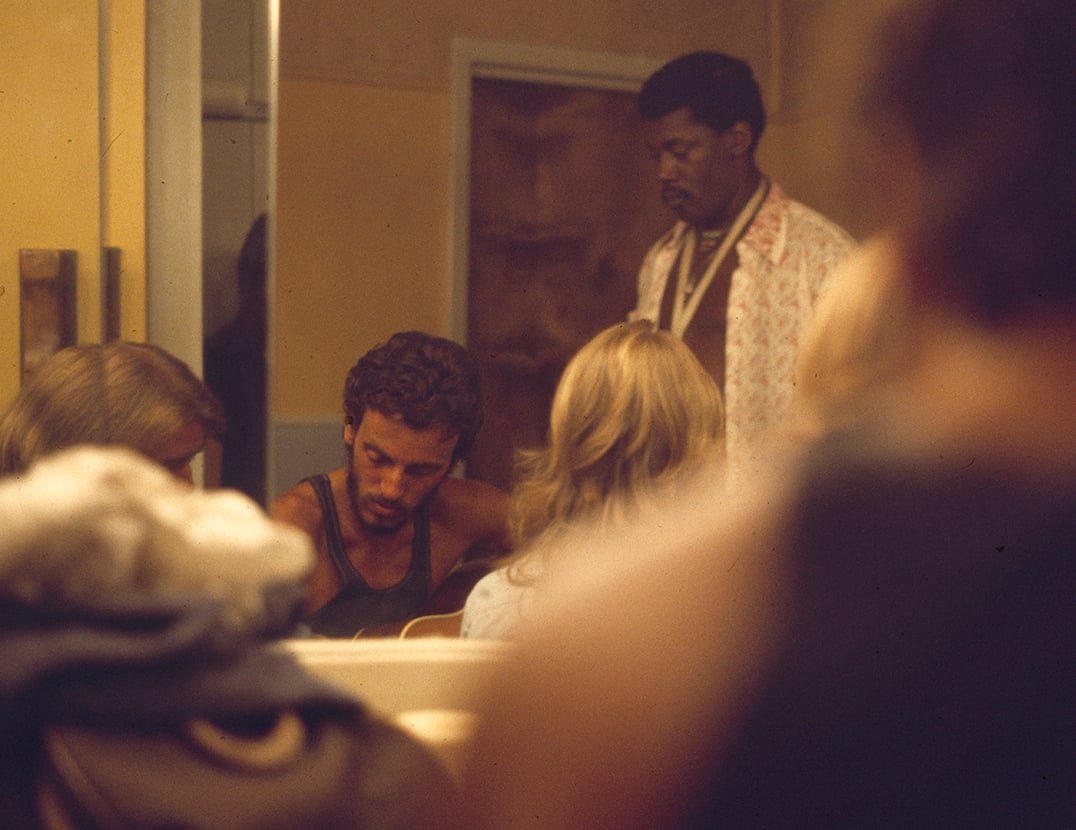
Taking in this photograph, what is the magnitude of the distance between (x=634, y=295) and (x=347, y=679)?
463 millimetres

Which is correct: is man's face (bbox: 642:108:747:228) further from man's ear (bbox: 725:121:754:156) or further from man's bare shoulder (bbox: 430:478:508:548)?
man's bare shoulder (bbox: 430:478:508:548)

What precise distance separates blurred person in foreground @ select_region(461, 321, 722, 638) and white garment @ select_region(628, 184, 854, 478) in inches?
1.7

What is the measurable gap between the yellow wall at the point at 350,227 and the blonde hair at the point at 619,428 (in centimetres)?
13

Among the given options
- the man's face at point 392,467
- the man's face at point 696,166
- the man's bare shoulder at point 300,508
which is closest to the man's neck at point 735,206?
the man's face at point 696,166

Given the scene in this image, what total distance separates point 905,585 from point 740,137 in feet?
2.22

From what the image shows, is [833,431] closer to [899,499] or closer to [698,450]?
[899,499]

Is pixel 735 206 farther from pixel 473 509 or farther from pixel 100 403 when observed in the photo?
pixel 100 403

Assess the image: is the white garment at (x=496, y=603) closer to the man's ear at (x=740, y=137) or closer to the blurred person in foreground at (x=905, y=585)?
the blurred person in foreground at (x=905, y=585)

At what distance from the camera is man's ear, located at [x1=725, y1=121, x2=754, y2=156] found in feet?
2.96

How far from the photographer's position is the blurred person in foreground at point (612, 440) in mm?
731

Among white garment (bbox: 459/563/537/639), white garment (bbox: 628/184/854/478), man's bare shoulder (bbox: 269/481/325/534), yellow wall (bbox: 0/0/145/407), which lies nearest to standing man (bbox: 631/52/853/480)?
white garment (bbox: 628/184/854/478)

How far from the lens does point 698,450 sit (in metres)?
0.74

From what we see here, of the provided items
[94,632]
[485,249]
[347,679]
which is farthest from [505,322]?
[94,632]

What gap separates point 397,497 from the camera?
0.80 m
